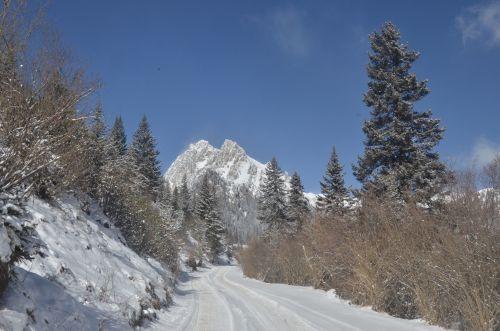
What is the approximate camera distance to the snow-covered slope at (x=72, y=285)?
5.81 meters

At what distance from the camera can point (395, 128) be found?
20703 millimetres

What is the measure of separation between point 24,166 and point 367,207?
38.4ft

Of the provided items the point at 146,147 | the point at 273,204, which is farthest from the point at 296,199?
the point at 146,147

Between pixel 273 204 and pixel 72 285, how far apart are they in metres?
37.4

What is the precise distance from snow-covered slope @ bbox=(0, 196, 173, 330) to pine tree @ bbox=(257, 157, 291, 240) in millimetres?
28513

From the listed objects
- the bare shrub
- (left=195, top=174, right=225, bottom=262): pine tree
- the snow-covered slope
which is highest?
(left=195, top=174, right=225, bottom=262): pine tree

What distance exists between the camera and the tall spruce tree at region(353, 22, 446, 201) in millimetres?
19578

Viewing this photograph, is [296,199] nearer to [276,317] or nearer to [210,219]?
[210,219]

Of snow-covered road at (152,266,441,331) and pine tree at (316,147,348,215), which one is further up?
pine tree at (316,147,348,215)

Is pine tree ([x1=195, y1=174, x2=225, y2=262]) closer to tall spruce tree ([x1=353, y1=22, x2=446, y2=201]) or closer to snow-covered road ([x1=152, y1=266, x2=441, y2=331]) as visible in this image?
tall spruce tree ([x1=353, y1=22, x2=446, y2=201])

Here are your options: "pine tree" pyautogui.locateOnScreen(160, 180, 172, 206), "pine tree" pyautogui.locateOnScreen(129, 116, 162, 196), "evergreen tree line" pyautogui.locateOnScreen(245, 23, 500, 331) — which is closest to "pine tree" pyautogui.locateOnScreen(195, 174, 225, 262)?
"pine tree" pyautogui.locateOnScreen(160, 180, 172, 206)

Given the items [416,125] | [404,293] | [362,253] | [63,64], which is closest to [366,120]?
[416,125]

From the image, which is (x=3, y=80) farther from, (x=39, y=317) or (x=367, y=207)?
(x=367, y=207)

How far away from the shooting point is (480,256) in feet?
28.9
